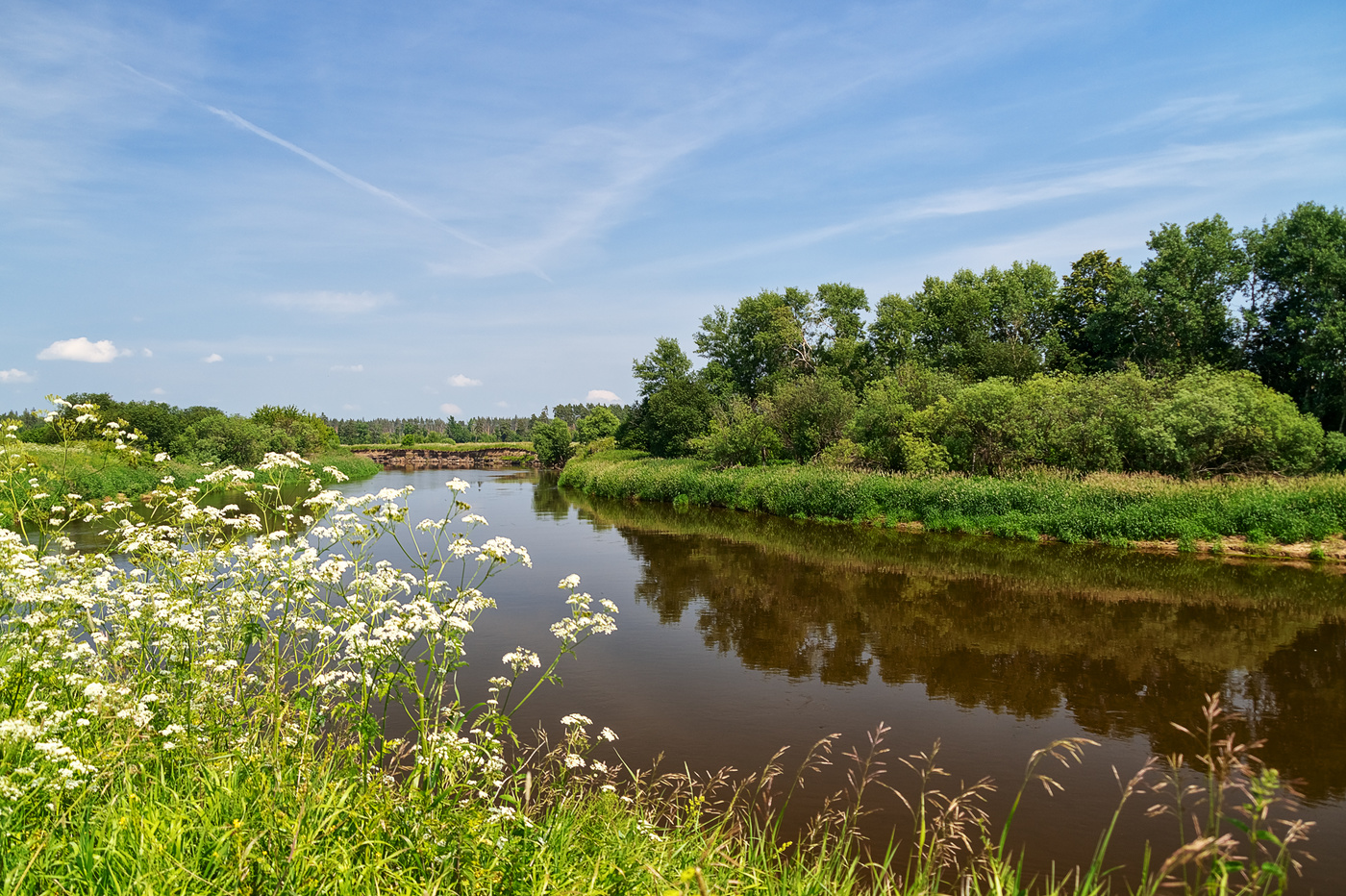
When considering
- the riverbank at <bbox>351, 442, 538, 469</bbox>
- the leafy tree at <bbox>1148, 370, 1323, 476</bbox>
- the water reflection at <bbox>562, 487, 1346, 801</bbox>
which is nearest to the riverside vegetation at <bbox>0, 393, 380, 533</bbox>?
the water reflection at <bbox>562, 487, 1346, 801</bbox>

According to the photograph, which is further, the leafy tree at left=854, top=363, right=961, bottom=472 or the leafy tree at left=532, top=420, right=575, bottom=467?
the leafy tree at left=532, top=420, right=575, bottom=467

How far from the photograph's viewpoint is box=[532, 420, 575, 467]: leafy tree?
230ft

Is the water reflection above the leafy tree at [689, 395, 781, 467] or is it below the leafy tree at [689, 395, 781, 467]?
below

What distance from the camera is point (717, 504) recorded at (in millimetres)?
33844

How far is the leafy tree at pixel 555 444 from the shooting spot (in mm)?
70062

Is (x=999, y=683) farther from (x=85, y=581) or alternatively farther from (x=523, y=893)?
(x=85, y=581)

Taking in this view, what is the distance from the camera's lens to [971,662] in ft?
37.0

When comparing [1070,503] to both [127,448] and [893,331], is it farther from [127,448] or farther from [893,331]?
[893,331]

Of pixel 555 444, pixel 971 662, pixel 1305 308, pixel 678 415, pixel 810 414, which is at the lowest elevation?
pixel 971 662

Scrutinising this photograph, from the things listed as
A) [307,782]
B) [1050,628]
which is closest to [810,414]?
[1050,628]

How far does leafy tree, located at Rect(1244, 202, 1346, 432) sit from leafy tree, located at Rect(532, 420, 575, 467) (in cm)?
5248

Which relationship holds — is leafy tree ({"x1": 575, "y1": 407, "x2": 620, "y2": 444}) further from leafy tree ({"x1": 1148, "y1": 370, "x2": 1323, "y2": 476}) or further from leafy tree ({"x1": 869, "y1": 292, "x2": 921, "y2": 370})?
leafy tree ({"x1": 1148, "y1": 370, "x2": 1323, "y2": 476})

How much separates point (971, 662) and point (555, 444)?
6188 cm

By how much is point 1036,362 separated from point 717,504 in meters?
19.7
